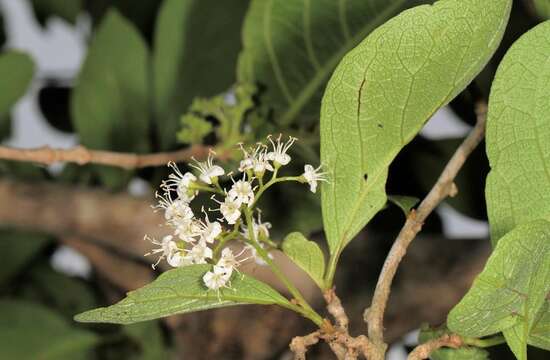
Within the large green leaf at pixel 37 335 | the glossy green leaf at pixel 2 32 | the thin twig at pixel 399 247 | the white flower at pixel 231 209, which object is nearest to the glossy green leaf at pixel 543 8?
the thin twig at pixel 399 247

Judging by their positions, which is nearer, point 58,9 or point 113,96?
point 113,96

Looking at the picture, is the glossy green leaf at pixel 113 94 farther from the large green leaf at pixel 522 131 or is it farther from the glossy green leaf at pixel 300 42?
the large green leaf at pixel 522 131

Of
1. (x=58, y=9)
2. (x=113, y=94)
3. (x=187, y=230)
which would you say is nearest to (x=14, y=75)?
(x=113, y=94)

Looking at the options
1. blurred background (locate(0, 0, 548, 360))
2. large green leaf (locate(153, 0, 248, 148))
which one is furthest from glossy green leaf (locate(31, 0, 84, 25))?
large green leaf (locate(153, 0, 248, 148))

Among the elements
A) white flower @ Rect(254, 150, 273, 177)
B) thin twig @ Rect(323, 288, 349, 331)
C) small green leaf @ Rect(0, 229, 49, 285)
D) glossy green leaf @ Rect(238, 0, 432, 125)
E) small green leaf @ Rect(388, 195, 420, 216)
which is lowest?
thin twig @ Rect(323, 288, 349, 331)

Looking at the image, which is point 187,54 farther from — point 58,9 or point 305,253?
point 305,253

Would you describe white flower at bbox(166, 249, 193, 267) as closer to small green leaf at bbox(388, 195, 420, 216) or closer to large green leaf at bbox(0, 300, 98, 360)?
small green leaf at bbox(388, 195, 420, 216)

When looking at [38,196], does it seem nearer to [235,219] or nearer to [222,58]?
[222,58]
